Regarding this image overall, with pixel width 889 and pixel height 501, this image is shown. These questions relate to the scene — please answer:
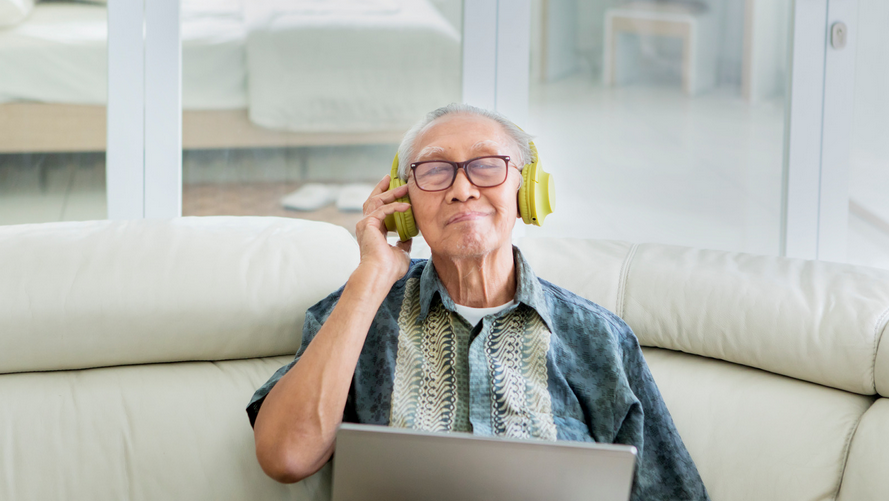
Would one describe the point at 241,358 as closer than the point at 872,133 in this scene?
Yes

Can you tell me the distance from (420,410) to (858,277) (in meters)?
0.97

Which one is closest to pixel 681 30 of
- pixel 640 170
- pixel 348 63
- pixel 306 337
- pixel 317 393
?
pixel 640 170

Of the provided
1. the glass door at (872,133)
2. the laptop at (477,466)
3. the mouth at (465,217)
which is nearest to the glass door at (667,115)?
the glass door at (872,133)

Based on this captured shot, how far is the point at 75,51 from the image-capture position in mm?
2146

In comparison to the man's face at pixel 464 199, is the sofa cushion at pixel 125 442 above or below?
below

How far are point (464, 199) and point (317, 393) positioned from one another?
474 millimetres

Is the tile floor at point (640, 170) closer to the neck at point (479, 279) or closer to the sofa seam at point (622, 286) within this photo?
the sofa seam at point (622, 286)

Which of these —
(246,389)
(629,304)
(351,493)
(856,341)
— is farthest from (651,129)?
(351,493)

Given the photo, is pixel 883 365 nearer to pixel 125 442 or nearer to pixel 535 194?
pixel 535 194

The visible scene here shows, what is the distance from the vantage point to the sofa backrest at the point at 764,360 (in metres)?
1.38

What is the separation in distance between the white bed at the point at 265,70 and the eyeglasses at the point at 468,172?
1.02 m

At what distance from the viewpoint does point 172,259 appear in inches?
61.9

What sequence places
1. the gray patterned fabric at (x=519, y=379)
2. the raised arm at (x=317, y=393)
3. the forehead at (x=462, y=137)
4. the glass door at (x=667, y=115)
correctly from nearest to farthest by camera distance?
the raised arm at (x=317, y=393)
the gray patterned fabric at (x=519, y=379)
the forehead at (x=462, y=137)
the glass door at (x=667, y=115)

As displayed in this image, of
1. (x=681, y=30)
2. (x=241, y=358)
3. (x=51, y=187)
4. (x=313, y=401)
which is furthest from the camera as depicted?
(x=681, y=30)
